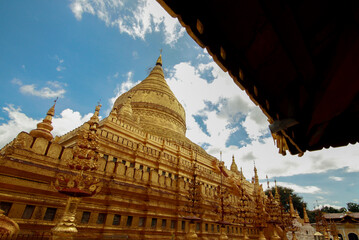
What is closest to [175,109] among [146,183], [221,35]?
[146,183]

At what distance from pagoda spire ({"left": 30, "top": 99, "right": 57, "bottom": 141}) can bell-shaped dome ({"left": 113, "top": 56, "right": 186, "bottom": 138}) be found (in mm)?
14008

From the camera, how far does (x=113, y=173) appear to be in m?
11.8

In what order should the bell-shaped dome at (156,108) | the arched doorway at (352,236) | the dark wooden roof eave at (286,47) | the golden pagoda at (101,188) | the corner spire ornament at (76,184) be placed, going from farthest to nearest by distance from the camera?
the arched doorway at (352,236)
the bell-shaped dome at (156,108)
the golden pagoda at (101,188)
the corner spire ornament at (76,184)
the dark wooden roof eave at (286,47)

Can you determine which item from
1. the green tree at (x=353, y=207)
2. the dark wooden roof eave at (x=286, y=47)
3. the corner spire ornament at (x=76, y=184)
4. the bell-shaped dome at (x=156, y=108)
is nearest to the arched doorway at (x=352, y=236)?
the green tree at (x=353, y=207)

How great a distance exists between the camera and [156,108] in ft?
105

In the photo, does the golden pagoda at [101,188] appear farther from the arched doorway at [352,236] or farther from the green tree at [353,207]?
the green tree at [353,207]

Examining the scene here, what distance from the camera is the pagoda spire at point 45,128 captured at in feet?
41.9

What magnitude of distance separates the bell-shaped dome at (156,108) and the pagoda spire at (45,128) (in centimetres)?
1401

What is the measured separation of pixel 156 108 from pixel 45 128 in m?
19.7

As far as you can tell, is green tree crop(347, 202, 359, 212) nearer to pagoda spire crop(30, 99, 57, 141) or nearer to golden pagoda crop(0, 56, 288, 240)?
golden pagoda crop(0, 56, 288, 240)

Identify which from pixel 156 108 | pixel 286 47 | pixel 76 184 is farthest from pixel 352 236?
pixel 286 47

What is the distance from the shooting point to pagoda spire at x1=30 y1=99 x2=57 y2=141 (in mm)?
12774

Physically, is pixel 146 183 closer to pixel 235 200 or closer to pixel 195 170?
pixel 195 170

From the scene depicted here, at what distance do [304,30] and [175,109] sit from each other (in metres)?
32.5
